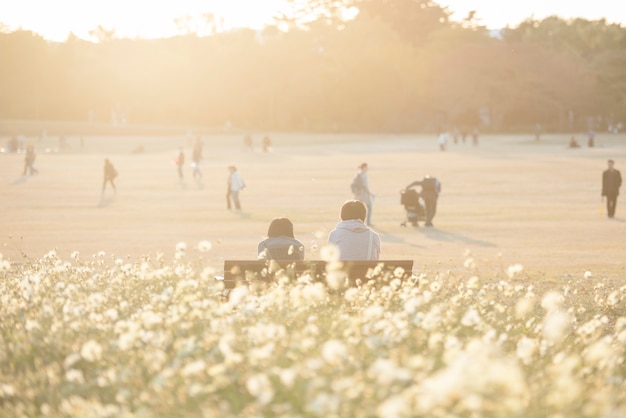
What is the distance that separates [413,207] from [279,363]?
18679 millimetres

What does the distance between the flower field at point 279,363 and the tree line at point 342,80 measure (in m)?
89.6

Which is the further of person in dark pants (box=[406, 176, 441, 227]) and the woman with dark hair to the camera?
person in dark pants (box=[406, 176, 441, 227])

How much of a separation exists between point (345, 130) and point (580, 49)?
2738 centimetres

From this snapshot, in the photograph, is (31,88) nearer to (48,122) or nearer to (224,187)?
(48,122)

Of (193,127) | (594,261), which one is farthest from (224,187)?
(193,127)

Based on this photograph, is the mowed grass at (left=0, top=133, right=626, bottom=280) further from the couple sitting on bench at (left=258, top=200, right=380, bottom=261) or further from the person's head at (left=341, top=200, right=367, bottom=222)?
the person's head at (left=341, top=200, right=367, bottom=222)

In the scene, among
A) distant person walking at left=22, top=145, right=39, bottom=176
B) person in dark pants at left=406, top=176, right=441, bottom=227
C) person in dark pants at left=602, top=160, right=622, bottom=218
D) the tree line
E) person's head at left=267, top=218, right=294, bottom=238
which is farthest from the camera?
the tree line

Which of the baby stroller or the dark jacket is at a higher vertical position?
the dark jacket

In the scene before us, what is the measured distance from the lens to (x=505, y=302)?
1182 cm

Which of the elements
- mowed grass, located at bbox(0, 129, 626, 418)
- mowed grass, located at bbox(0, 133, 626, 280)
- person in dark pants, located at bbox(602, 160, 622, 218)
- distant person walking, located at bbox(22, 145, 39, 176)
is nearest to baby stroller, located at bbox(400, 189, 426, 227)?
mowed grass, located at bbox(0, 133, 626, 280)

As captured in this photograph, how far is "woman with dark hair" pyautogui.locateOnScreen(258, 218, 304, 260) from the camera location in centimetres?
1088

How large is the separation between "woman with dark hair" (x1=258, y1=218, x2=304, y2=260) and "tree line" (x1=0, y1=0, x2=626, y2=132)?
86.2 metres

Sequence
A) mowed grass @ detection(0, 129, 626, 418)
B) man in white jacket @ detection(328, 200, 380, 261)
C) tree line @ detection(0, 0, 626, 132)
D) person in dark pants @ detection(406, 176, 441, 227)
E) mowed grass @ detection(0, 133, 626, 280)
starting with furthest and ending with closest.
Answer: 1. tree line @ detection(0, 0, 626, 132)
2. person in dark pants @ detection(406, 176, 441, 227)
3. mowed grass @ detection(0, 133, 626, 280)
4. man in white jacket @ detection(328, 200, 380, 261)
5. mowed grass @ detection(0, 129, 626, 418)

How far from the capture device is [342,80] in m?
98.1
